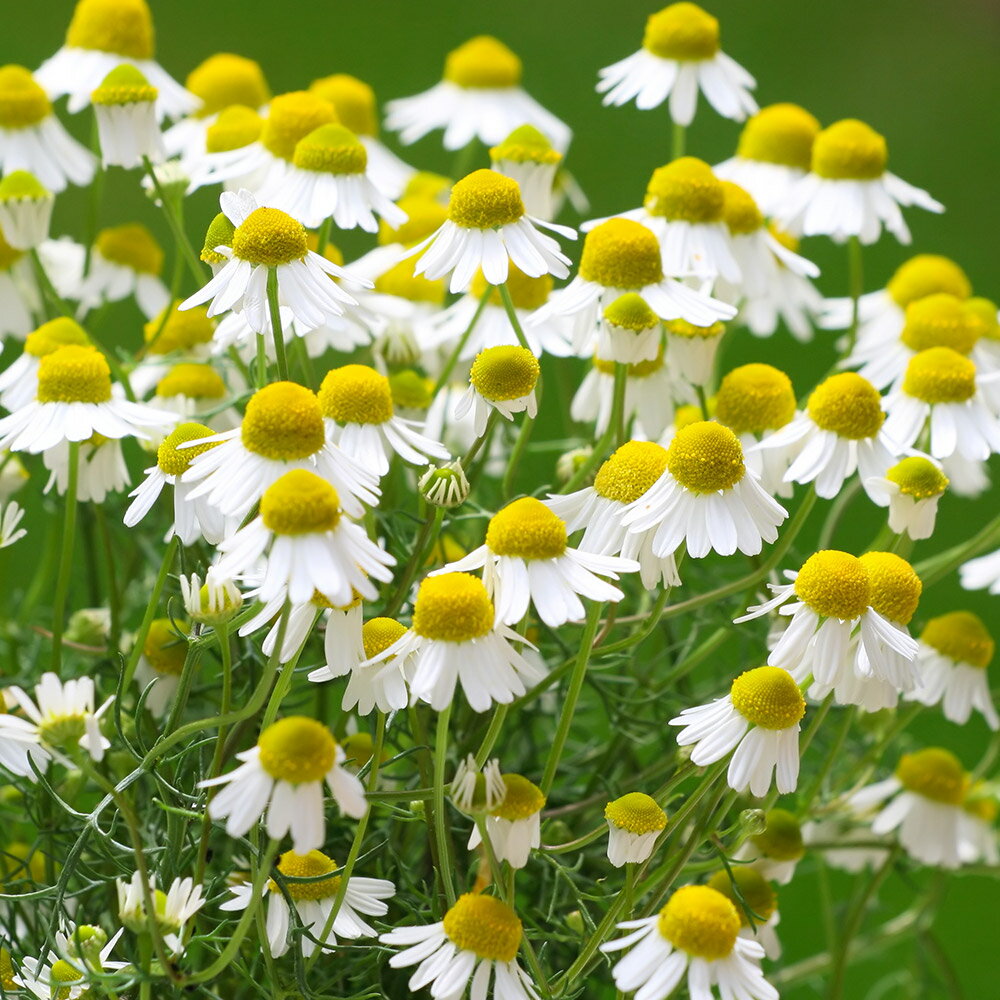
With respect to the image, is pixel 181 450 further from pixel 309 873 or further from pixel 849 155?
pixel 849 155

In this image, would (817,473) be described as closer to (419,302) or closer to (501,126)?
(419,302)

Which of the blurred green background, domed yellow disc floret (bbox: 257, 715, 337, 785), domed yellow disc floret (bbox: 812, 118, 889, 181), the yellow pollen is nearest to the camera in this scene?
domed yellow disc floret (bbox: 257, 715, 337, 785)

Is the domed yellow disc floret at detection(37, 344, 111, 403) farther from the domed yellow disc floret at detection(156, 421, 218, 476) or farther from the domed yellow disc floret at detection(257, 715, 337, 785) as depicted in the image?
the domed yellow disc floret at detection(257, 715, 337, 785)

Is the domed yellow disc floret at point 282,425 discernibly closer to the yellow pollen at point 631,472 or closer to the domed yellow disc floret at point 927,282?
the yellow pollen at point 631,472

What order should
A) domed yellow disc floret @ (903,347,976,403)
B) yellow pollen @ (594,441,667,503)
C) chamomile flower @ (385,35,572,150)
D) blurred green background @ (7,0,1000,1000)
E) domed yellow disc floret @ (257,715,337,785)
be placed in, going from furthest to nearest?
blurred green background @ (7,0,1000,1000) → chamomile flower @ (385,35,572,150) → domed yellow disc floret @ (903,347,976,403) → yellow pollen @ (594,441,667,503) → domed yellow disc floret @ (257,715,337,785)

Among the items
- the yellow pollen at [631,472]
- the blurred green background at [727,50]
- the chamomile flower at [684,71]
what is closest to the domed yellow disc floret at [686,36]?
the chamomile flower at [684,71]

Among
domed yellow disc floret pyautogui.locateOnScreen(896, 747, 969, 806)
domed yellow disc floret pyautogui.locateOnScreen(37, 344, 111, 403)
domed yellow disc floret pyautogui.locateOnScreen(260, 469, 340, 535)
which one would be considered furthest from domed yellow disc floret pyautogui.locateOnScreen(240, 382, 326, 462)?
domed yellow disc floret pyautogui.locateOnScreen(896, 747, 969, 806)

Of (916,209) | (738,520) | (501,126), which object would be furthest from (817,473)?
(916,209)
